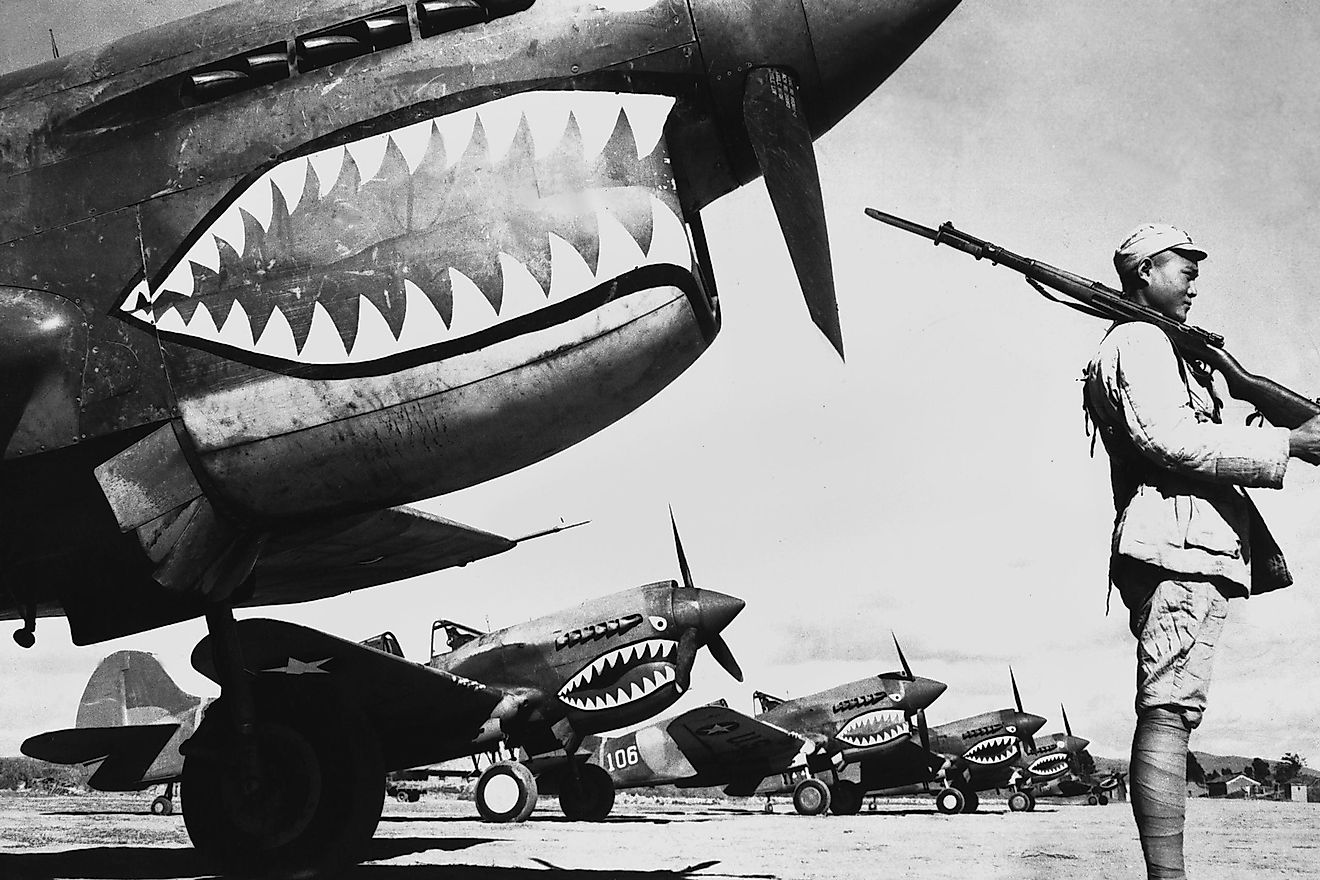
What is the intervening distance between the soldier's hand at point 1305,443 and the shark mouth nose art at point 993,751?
29.3 metres

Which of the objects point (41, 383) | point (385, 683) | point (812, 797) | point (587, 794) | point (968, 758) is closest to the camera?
point (41, 383)

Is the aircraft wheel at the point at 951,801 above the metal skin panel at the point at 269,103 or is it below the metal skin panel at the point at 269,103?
below

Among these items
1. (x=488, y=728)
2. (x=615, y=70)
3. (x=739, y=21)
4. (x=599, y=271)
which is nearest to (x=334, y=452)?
(x=599, y=271)

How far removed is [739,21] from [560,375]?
1334 millimetres

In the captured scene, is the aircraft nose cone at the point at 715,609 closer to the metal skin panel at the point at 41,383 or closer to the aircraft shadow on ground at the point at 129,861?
the aircraft shadow on ground at the point at 129,861

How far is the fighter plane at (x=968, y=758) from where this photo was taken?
27.1 m

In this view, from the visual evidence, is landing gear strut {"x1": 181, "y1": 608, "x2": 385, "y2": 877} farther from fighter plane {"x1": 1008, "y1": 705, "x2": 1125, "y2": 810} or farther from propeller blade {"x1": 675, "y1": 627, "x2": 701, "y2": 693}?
fighter plane {"x1": 1008, "y1": 705, "x2": 1125, "y2": 810}

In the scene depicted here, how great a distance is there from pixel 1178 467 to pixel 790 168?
60.2 inches

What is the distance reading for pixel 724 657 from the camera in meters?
16.8

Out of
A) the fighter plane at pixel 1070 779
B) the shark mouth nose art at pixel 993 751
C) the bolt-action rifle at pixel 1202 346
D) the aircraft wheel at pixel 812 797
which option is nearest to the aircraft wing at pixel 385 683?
the bolt-action rifle at pixel 1202 346

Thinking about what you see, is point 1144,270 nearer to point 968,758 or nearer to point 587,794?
point 587,794

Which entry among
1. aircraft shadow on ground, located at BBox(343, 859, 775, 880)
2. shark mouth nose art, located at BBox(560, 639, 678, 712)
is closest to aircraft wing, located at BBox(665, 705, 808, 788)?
shark mouth nose art, located at BBox(560, 639, 678, 712)

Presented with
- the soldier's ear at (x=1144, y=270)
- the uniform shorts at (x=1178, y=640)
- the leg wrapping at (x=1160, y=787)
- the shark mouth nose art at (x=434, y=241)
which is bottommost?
the leg wrapping at (x=1160, y=787)

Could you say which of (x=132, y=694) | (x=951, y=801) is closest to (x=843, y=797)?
(x=951, y=801)
